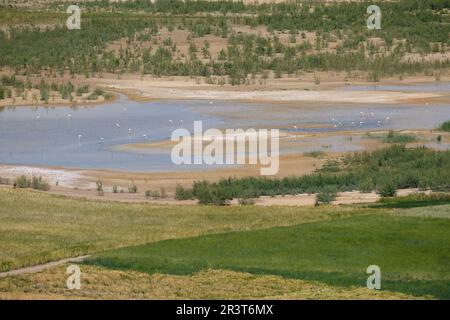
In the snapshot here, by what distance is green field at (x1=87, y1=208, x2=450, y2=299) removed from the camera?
2183 cm

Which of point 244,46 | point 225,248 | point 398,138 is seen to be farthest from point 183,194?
point 244,46

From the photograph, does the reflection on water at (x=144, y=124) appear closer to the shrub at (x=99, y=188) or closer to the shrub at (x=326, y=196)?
the shrub at (x=99, y=188)

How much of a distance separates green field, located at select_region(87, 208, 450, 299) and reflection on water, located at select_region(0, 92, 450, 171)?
39.0 feet

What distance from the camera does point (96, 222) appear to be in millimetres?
28672

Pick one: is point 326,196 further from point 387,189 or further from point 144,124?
point 144,124

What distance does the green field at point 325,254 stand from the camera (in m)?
21.8

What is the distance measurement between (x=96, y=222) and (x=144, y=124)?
1651 centimetres

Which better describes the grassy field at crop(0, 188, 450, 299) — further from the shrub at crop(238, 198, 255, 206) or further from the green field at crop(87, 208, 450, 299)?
the shrub at crop(238, 198, 255, 206)

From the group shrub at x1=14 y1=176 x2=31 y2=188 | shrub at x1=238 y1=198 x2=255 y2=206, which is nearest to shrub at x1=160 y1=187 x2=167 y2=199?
shrub at x1=238 y1=198 x2=255 y2=206

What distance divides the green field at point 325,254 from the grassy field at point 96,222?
111 centimetres

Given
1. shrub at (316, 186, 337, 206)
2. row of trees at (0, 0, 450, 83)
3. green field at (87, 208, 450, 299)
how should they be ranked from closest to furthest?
green field at (87, 208, 450, 299) < shrub at (316, 186, 337, 206) < row of trees at (0, 0, 450, 83)

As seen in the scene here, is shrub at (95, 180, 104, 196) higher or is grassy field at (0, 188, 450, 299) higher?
grassy field at (0, 188, 450, 299)
